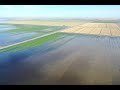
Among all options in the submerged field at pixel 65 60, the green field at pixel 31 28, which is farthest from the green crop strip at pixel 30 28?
the submerged field at pixel 65 60

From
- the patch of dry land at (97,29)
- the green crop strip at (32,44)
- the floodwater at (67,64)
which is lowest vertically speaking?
the floodwater at (67,64)

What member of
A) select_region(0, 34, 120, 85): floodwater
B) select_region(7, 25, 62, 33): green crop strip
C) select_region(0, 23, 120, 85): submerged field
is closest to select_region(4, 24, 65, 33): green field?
select_region(7, 25, 62, 33): green crop strip

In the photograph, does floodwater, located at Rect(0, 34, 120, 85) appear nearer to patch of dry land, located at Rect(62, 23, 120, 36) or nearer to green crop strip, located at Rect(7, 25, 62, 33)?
patch of dry land, located at Rect(62, 23, 120, 36)

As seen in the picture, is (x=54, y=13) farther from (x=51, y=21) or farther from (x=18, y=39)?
(x=18, y=39)

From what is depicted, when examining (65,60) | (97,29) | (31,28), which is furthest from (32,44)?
(97,29)

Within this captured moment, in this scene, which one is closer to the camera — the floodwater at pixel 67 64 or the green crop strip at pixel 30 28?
the floodwater at pixel 67 64

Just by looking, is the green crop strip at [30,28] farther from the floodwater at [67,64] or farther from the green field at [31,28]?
the floodwater at [67,64]
